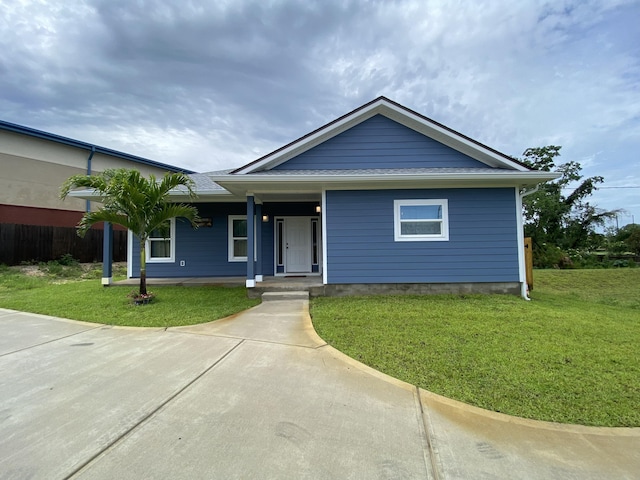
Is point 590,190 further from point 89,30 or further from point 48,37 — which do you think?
point 48,37

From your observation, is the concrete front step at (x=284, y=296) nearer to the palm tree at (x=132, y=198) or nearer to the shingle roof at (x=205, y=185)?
the palm tree at (x=132, y=198)

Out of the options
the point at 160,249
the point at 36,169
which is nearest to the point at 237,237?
the point at 160,249

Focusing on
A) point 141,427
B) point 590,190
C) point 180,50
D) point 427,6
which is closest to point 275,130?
point 180,50

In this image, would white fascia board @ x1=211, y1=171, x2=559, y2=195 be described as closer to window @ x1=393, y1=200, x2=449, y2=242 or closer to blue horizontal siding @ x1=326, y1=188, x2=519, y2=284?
blue horizontal siding @ x1=326, y1=188, x2=519, y2=284

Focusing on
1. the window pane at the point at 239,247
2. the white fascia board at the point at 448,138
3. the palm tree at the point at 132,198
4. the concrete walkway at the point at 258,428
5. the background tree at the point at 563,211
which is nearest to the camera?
the concrete walkway at the point at 258,428

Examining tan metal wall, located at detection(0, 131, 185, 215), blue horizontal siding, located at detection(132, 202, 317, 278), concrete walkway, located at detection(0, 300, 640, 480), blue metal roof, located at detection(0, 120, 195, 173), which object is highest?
blue metal roof, located at detection(0, 120, 195, 173)

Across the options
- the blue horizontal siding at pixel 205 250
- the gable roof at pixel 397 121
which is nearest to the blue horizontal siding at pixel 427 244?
the gable roof at pixel 397 121

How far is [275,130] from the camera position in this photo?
60.3 feet

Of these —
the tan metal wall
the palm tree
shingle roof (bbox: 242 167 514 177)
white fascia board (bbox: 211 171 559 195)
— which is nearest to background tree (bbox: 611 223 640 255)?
white fascia board (bbox: 211 171 559 195)

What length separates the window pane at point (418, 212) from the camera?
318 inches

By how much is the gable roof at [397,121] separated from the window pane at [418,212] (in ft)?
6.22

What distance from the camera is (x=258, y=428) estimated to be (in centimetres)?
241

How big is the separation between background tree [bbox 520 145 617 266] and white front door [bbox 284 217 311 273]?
1886 centimetres

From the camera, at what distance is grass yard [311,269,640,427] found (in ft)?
9.35
